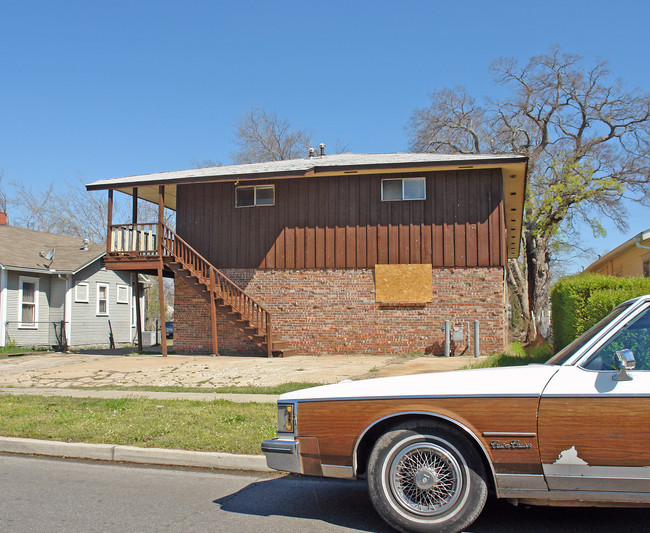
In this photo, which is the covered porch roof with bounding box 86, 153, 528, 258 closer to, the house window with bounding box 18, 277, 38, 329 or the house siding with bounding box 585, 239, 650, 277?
the house siding with bounding box 585, 239, 650, 277

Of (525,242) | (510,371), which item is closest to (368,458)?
(510,371)

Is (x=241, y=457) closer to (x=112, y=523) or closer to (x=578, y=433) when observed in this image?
(x=112, y=523)

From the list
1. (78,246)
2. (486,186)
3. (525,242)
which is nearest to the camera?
(486,186)

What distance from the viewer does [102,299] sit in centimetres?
3039

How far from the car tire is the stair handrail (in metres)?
14.9

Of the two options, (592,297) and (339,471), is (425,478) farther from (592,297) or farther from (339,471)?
(592,297)

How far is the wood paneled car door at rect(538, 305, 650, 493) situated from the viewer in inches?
163

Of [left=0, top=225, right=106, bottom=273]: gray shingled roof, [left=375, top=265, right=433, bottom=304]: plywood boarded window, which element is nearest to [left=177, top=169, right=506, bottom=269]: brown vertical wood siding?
[left=375, top=265, right=433, bottom=304]: plywood boarded window

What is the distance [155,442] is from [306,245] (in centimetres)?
1361

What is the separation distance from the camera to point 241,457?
6.87 meters

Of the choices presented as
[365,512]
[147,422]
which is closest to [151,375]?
[147,422]

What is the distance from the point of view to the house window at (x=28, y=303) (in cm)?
2567

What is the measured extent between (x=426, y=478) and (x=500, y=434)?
1.96 ft

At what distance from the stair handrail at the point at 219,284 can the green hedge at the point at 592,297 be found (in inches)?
372
